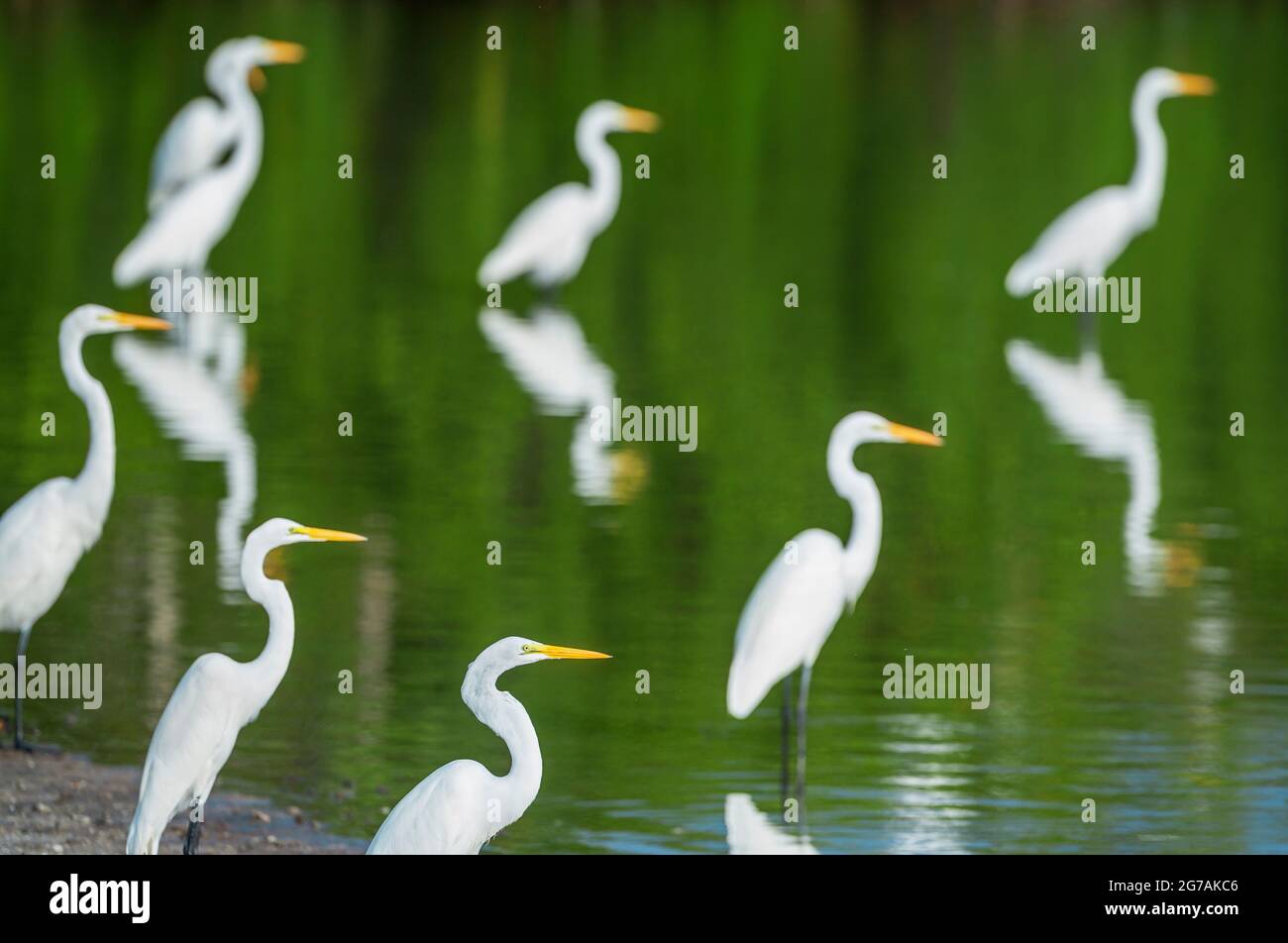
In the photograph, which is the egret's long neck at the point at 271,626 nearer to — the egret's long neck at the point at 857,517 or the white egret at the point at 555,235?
the egret's long neck at the point at 857,517

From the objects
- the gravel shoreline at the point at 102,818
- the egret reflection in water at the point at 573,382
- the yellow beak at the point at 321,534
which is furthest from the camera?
the egret reflection in water at the point at 573,382

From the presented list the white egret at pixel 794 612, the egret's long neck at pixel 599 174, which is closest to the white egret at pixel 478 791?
the white egret at pixel 794 612

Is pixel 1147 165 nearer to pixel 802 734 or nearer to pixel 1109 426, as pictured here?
pixel 1109 426

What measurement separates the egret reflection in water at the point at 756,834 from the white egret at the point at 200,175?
10301mm

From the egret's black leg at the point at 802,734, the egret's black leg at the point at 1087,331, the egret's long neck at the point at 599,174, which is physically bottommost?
the egret's black leg at the point at 802,734

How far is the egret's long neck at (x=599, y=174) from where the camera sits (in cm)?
1845

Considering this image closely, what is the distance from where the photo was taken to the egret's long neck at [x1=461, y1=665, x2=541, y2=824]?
621cm

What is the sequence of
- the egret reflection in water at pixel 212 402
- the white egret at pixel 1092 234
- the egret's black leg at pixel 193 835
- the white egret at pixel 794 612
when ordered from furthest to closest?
the white egret at pixel 1092 234 → the egret reflection in water at pixel 212 402 → the white egret at pixel 794 612 → the egret's black leg at pixel 193 835

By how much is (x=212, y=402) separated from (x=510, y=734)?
840 cm

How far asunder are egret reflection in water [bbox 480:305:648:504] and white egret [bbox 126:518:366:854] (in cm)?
525

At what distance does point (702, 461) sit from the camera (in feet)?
42.7

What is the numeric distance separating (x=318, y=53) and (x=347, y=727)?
23734mm

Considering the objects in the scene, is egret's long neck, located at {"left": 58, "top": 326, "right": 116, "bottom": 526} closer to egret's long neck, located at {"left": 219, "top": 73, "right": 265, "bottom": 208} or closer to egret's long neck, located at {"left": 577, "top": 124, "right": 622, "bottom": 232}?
egret's long neck, located at {"left": 219, "top": 73, "right": 265, "bottom": 208}
